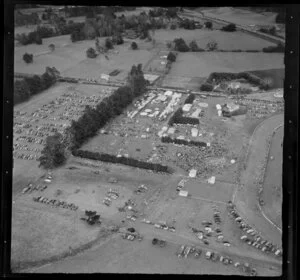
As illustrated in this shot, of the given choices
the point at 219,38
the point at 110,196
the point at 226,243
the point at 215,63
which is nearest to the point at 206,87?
the point at 215,63

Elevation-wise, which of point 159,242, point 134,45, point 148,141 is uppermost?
point 134,45

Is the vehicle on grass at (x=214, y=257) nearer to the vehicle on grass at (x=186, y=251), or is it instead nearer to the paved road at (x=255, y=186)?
the vehicle on grass at (x=186, y=251)

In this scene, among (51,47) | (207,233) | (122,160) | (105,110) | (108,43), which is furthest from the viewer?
(108,43)

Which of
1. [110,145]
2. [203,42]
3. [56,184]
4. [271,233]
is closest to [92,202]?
[56,184]

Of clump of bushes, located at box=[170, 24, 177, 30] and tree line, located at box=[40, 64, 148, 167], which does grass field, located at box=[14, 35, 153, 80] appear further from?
clump of bushes, located at box=[170, 24, 177, 30]

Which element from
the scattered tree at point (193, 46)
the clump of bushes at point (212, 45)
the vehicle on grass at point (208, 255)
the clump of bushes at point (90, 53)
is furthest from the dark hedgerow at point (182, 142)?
the clump of bushes at point (90, 53)

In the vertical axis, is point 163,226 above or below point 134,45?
below

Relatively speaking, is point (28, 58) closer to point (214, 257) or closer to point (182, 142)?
point (182, 142)
